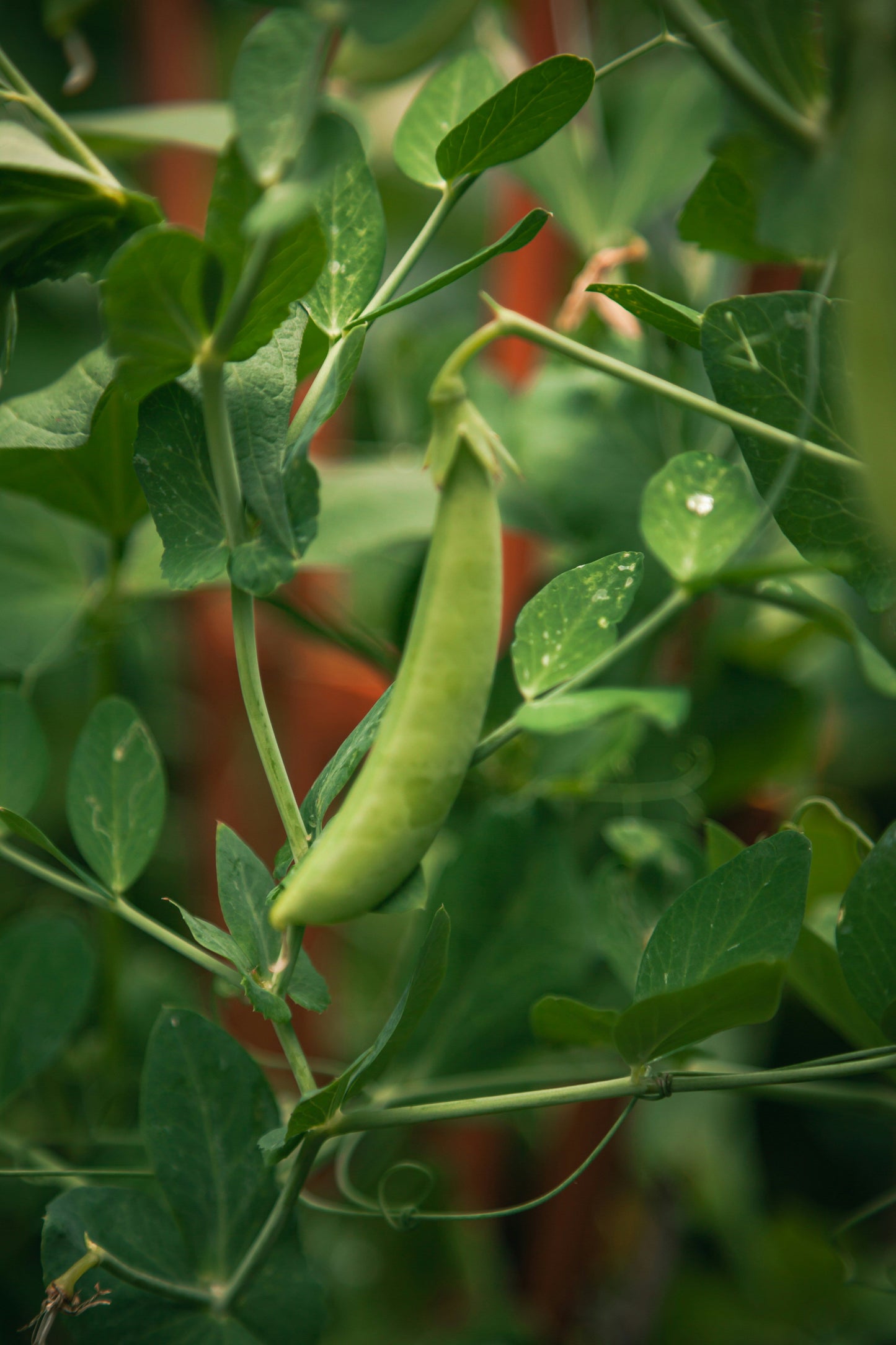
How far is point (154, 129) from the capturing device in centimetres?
40

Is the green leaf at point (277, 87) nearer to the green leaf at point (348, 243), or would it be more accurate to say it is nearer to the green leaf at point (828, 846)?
the green leaf at point (348, 243)

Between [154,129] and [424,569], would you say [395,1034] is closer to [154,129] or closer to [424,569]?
[424,569]

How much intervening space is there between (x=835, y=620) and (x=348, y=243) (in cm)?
18

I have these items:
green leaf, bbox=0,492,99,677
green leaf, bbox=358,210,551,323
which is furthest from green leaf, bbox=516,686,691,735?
green leaf, bbox=0,492,99,677

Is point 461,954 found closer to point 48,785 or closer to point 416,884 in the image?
point 416,884

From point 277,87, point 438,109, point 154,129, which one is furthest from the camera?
point 154,129

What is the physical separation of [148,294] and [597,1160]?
55 cm

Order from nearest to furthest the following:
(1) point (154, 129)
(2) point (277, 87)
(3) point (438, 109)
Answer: (2) point (277, 87)
(3) point (438, 109)
(1) point (154, 129)

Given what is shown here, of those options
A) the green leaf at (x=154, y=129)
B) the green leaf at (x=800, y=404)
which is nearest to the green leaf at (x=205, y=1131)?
the green leaf at (x=800, y=404)

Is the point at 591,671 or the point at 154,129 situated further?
the point at 154,129

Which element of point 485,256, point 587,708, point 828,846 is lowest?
point 828,846

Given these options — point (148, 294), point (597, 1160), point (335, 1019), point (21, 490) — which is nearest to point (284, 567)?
point (148, 294)

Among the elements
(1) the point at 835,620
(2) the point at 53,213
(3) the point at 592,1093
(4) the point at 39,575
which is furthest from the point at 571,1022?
(4) the point at 39,575

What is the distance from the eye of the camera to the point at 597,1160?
0.56 meters
